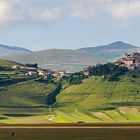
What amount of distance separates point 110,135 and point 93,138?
1347 cm

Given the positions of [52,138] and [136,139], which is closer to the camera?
[136,139]

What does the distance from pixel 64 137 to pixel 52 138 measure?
15.8ft

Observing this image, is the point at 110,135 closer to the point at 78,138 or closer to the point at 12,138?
the point at 78,138

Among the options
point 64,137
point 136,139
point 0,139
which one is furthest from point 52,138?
point 136,139

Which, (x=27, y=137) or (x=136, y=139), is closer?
(x=136, y=139)

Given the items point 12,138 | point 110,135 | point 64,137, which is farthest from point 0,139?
point 110,135

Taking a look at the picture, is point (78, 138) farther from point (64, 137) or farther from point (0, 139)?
point (0, 139)

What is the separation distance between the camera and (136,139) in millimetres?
162625

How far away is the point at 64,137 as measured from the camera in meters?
176

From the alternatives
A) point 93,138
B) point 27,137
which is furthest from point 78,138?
point 27,137

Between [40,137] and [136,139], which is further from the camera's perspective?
[40,137]

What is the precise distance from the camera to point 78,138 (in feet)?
567

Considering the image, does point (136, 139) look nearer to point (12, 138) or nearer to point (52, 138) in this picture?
point (52, 138)

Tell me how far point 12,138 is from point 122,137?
3333cm
